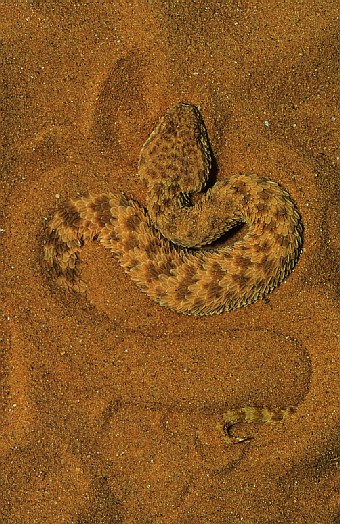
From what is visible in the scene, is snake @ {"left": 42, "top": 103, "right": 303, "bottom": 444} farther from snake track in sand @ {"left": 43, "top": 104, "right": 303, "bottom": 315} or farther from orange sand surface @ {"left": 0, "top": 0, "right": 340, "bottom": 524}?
orange sand surface @ {"left": 0, "top": 0, "right": 340, "bottom": 524}

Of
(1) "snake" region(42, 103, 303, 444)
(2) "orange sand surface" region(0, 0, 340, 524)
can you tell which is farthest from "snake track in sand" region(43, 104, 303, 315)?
(2) "orange sand surface" region(0, 0, 340, 524)

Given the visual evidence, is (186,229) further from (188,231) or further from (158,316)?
(158,316)

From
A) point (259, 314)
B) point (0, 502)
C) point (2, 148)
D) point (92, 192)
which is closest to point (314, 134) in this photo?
point (259, 314)

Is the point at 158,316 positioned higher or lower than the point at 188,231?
lower

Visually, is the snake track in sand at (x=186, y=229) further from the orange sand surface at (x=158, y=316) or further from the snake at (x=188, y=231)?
the orange sand surface at (x=158, y=316)

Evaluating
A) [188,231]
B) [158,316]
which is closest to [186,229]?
[188,231]

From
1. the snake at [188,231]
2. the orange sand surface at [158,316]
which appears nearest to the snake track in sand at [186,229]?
the snake at [188,231]
